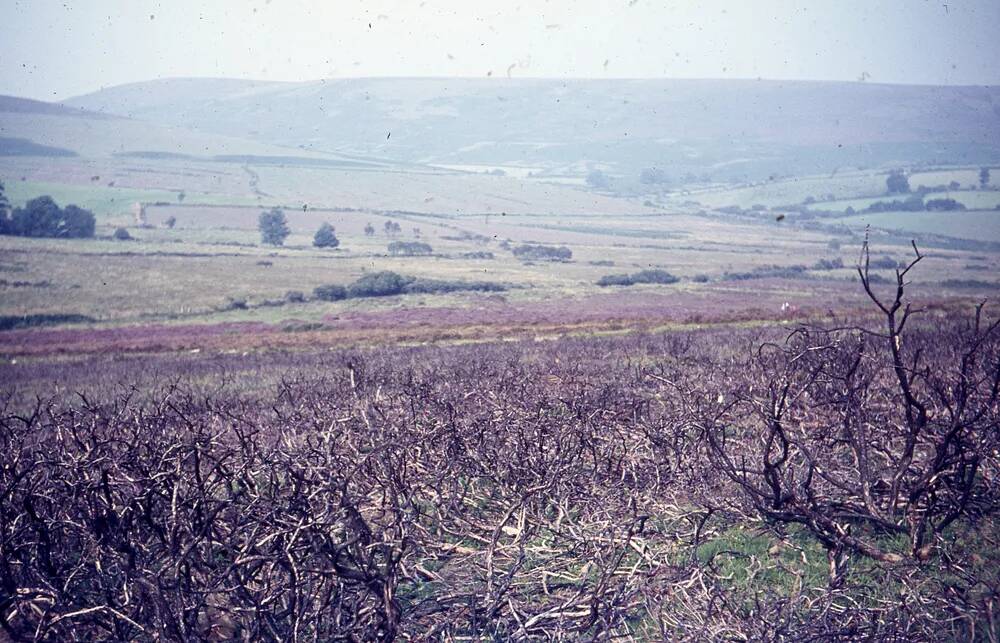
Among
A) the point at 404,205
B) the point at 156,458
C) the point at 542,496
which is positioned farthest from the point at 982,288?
the point at 404,205

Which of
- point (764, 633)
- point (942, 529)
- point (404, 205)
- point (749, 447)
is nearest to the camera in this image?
point (764, 633)

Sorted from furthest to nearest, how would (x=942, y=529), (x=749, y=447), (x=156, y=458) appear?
(x=749, y=447), (x=942, y=529), (x=156, y=458)

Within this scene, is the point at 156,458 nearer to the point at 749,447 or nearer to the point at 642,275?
the point at 749,447

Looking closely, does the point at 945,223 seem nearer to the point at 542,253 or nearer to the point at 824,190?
the point at 824,190

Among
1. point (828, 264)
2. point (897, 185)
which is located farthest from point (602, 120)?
point (828, 264)

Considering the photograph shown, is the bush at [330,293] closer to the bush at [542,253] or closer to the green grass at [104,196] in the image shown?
the bush at [542,253]

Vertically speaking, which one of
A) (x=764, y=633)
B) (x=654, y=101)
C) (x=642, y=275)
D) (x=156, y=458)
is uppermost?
(x=654, y=101)
